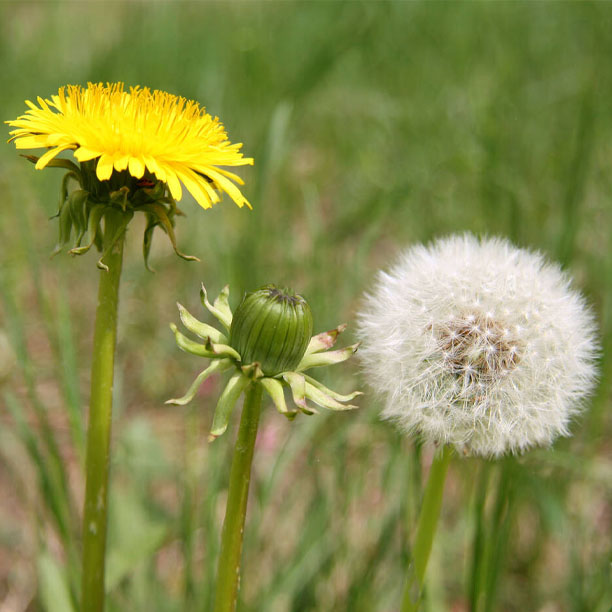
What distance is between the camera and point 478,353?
115 centimetres

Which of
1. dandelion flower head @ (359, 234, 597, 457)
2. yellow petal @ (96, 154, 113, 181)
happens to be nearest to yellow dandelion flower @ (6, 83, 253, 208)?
yellow petal @ (96, 154, 113, 181)

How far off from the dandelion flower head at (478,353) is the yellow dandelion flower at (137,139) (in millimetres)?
363

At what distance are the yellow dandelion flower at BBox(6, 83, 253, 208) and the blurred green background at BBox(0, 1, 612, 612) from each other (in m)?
0.46

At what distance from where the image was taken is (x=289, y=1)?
455 centimetres

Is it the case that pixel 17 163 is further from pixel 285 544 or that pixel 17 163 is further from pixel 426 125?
pixel 285 544

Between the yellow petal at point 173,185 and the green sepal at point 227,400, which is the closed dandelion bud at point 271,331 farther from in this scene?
the yellow petal at point 173,185

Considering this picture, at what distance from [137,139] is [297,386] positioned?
0.41 meters

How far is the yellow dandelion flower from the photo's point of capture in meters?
1.01

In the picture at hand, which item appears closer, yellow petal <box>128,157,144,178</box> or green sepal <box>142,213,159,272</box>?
yellow petal <box>128,157,144,178</box>

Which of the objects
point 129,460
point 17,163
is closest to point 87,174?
point 129,460

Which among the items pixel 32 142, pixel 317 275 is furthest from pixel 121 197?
pixel 317 275

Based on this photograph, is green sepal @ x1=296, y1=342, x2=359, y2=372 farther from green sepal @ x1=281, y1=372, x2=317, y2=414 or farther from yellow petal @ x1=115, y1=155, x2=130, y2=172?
yellow petal @ x1=115, y1=155, x2=130, y2=172

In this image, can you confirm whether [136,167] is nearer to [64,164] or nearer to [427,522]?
[64,164]

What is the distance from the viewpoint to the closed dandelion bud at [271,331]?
976 millimetres
